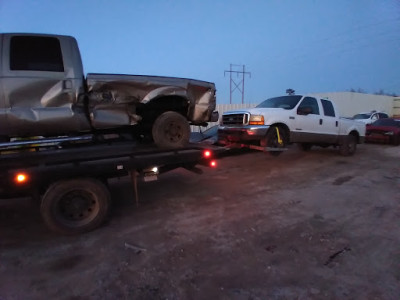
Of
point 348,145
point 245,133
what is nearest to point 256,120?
point 245,133

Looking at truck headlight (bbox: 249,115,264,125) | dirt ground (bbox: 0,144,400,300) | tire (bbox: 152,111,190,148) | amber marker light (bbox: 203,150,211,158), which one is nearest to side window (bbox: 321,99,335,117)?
truck headlight (bbox: 249,115,264,125)

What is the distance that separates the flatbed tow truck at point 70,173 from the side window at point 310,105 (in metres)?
5.32

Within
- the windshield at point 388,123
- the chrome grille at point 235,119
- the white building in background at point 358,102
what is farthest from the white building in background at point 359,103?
the chrome grille at point 235,119

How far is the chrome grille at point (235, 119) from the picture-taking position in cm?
841

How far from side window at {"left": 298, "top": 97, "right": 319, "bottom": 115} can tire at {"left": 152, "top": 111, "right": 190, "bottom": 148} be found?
4.57 metres

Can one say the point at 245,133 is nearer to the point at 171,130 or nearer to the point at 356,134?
the point at 171,130

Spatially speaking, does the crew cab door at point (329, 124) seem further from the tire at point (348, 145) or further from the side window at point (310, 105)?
the tire at point (348, 145)

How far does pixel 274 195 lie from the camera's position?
21.5 ft

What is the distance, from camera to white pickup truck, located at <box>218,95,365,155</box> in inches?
325

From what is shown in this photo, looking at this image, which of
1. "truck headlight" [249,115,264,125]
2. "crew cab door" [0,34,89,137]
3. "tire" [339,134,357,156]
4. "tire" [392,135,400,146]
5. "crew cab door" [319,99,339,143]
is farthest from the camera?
"tire" [392,135,400,146]

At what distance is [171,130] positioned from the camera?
5824 millimetres

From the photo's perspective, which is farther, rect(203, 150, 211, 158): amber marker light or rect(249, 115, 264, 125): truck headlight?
rect(249, 115, 264, 125): truck headlight

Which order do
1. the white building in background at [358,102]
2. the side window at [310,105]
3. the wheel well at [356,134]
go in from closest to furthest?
1. the side window at [310,105]
2. the wheel well at [356,134]
3. the white building in background at [358,102]

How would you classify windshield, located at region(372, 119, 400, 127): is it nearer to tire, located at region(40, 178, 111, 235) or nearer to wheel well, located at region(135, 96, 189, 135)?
wheel well, located at region(135, 96, 189, 135)
